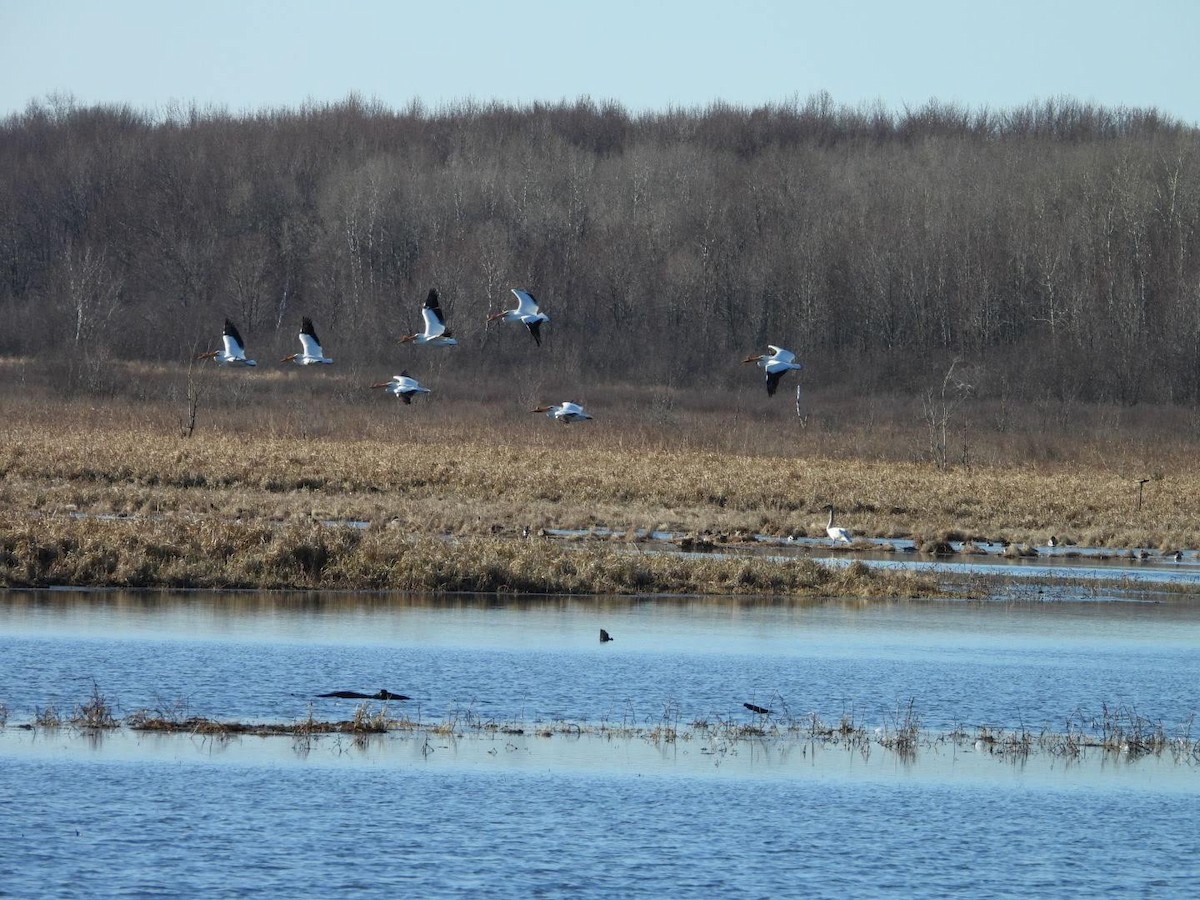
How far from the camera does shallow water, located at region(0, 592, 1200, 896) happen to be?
9.51m

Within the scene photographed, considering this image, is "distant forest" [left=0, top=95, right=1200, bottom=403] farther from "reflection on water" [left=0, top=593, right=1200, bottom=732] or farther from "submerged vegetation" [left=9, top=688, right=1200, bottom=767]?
"submerged vegetation" [left=9, top=688, right=1200, bottom=767]

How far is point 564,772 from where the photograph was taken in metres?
11.7

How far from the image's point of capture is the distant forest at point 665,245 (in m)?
83.3

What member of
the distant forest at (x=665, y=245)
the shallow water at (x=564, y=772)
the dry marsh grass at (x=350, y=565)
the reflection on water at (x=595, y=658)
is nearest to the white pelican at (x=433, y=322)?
the dry marsh grass at (x=350, y=565)

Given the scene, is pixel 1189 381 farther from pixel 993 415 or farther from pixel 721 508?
pixel 721 508

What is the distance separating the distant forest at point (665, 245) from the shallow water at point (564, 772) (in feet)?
194

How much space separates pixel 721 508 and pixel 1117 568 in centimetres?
851

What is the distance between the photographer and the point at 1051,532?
32.3 metres

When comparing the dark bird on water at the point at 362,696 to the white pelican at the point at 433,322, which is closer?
the dark bird on water at the point at 362,696

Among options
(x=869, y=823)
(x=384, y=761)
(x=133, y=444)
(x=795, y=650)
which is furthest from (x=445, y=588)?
(x=133, y=444)

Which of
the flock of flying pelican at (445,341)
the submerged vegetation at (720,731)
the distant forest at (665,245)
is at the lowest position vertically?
the submerged vegetation at (720,731)

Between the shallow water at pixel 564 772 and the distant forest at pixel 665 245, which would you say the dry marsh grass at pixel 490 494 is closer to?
the shallow water at pixel 564 772

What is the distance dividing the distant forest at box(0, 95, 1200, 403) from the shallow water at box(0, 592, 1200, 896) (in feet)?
194

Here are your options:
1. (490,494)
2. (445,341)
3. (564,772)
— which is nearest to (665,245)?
(490,494)
